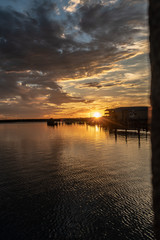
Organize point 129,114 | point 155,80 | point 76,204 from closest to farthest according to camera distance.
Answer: point 155,80
point 76,204
point 129,114

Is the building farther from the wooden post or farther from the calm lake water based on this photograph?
the wooden post

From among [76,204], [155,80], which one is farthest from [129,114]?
[155,80]

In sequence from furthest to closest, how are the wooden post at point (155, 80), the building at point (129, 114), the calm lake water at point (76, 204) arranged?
the building at point (129, 114), the calm lake water at point (76, 204), the wooden post at point (155, 80)

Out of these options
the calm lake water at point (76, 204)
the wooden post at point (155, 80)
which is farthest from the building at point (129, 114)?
the wooden post at point (155, 80)

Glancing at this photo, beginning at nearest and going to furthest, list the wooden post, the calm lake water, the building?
the wooden post → the calm lake water → the building

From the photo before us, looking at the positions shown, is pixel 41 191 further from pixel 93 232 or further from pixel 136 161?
pixel 136 161

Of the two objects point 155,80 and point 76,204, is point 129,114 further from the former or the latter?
point 155,80

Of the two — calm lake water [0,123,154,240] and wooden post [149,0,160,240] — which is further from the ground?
wooden post [149,0,160,240]

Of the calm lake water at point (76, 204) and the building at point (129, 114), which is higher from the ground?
the building at point (129, 114)

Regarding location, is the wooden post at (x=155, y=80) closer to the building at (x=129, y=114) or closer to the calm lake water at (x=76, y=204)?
the calm lake water at (x=76, y=204)

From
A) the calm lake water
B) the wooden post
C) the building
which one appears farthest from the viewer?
the building

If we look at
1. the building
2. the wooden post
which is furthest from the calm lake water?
the building

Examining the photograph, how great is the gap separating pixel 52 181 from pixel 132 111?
7290 centimetres

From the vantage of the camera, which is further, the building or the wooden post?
the building
